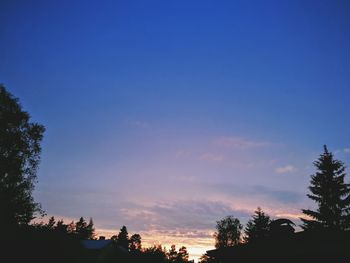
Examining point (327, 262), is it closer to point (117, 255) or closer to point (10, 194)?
point (10, 194)

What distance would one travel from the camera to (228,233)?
276 feet

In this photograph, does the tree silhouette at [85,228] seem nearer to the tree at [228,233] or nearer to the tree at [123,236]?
the tree at [123,236]

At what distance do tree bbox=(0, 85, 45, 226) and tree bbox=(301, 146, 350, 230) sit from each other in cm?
3284

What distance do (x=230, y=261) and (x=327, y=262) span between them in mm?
4459

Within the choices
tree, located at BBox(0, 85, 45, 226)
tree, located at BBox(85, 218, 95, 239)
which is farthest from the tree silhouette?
tree, located at BBox(0, 85, 45, 226)

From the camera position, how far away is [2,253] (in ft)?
52.1

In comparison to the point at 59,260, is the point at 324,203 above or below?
above

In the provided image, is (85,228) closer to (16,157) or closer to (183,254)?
(183,254)

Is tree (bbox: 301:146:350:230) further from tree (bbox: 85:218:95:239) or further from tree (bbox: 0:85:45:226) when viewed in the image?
tree (bbox: 85:218:95:239)

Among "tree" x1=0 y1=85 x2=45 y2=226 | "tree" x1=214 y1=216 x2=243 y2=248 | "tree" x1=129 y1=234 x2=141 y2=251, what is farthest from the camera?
"tree" x1=129 y1=234 x2=141 y2=251

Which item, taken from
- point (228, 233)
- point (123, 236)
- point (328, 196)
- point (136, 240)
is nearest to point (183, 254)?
point (136, 240)

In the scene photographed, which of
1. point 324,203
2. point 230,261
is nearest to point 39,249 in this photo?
point 230,261

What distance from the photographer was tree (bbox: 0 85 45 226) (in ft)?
96.9

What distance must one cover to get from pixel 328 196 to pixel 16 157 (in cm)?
3753
